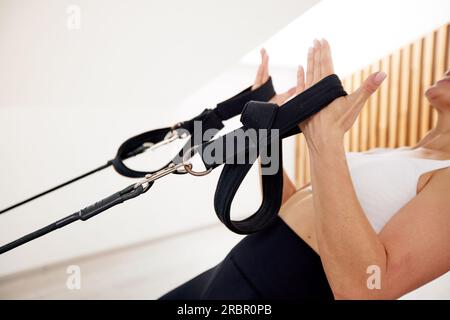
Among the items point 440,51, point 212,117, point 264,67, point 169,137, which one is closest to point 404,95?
point 440,51

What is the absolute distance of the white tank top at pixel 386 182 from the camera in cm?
51

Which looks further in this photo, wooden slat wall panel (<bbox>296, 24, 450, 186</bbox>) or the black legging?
wooden slat wall panel (<bbox>296, 24, 450, 186</bbox>)

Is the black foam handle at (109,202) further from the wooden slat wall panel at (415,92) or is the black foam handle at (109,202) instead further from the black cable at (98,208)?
the wooden slat wall panel at (415,92)

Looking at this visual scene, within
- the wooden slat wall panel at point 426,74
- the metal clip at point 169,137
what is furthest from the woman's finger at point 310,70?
the wooden slat wall panel at point 426,74

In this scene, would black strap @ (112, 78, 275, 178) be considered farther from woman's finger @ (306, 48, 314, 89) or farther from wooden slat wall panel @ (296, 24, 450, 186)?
wooden slat wall panel @ (296, 24, 450, 186)

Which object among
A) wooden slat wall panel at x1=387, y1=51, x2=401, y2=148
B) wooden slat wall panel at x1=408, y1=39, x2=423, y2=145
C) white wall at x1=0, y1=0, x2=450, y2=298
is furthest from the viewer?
wooden slat wall panel at x1=387, y1=51, x2=401, y2=148


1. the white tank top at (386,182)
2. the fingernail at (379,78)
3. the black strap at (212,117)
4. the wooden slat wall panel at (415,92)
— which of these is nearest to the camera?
the fingernail at (379,78)

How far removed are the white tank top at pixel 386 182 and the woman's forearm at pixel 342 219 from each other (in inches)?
5.6

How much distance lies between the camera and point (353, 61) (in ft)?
6.40

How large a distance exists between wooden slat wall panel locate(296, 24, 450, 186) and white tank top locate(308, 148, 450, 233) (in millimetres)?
1362

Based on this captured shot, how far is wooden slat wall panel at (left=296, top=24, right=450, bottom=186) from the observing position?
5.20 feet

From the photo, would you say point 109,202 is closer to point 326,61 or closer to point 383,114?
point 326,61

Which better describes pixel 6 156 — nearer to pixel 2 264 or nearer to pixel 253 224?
pixel 2 264

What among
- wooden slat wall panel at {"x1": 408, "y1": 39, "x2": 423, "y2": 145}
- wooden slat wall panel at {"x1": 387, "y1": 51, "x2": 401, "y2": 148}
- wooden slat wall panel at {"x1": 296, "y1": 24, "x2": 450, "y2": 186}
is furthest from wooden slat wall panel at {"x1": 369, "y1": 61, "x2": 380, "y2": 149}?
wooden slat wall panel at {"x1": 408, "y1": 39, "x2": 423, "y2": 145}
